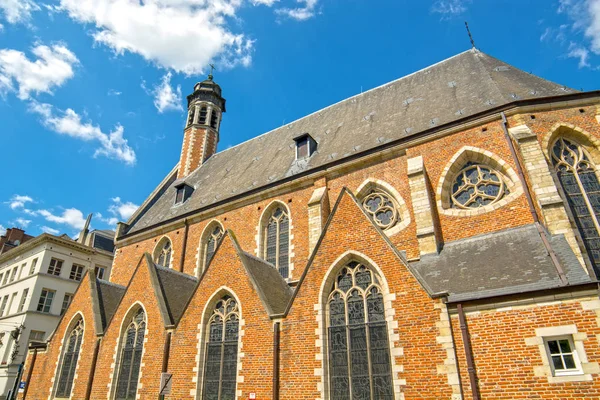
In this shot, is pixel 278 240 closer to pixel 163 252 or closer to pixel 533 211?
pixel 163 252

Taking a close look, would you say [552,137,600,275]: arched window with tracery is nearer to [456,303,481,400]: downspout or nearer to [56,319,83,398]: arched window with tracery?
[456,303,481,400]: downspout

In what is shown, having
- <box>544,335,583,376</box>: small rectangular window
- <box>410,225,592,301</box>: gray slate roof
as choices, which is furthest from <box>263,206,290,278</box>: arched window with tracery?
<box>544,335,583,376</box>: small rectangular window

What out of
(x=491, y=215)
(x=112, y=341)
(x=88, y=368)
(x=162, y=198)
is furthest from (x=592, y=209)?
(x=162, y=198)

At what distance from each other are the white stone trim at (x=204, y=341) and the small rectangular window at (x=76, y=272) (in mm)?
23118

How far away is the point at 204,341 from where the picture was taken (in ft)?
37.9

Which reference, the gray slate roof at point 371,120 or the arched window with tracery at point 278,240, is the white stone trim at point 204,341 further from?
the gray slate roof at point 371,120

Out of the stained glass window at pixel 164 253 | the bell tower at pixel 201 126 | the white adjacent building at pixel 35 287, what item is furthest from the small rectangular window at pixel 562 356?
the white adjacent building at pixel 35 287

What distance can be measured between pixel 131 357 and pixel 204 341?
3.44 meters

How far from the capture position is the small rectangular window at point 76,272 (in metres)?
29.8

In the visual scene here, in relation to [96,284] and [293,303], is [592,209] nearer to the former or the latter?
[293,303]

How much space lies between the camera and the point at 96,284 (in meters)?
16.2

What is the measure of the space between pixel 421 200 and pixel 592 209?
14.7 ft

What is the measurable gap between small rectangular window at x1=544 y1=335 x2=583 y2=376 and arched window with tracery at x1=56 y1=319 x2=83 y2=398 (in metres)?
15.5

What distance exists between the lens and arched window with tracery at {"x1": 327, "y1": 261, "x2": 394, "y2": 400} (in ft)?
28.7
